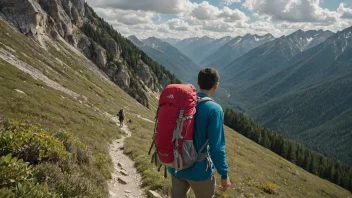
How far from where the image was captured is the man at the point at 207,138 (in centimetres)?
567

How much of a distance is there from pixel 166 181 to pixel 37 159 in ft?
19.7

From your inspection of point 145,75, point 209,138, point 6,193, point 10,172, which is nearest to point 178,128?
point 209,138

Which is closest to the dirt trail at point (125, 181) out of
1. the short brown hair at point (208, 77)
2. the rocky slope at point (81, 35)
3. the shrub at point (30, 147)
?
the shrub at point (30, 147)

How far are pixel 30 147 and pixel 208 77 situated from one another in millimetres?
5676

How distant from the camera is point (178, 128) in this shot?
5.55 meters

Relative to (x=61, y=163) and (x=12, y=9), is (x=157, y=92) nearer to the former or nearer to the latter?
(x=12, y=9)

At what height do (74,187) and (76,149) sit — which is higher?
(74,187)

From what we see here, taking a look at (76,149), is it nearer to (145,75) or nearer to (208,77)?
(208,77)

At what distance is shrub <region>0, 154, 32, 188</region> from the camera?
5566mm

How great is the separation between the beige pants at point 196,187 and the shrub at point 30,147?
13.6 ft

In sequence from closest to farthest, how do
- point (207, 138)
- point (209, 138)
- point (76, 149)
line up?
point (209, 138) → point (207, 138) → point (76, 149)

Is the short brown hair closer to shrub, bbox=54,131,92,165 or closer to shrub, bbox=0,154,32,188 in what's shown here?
shrub, bbox=0,154,32,188

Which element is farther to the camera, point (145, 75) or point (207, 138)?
point (145, 75)

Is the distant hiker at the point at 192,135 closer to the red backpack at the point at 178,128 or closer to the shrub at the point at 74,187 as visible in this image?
the red backpack at the point at 178,128
